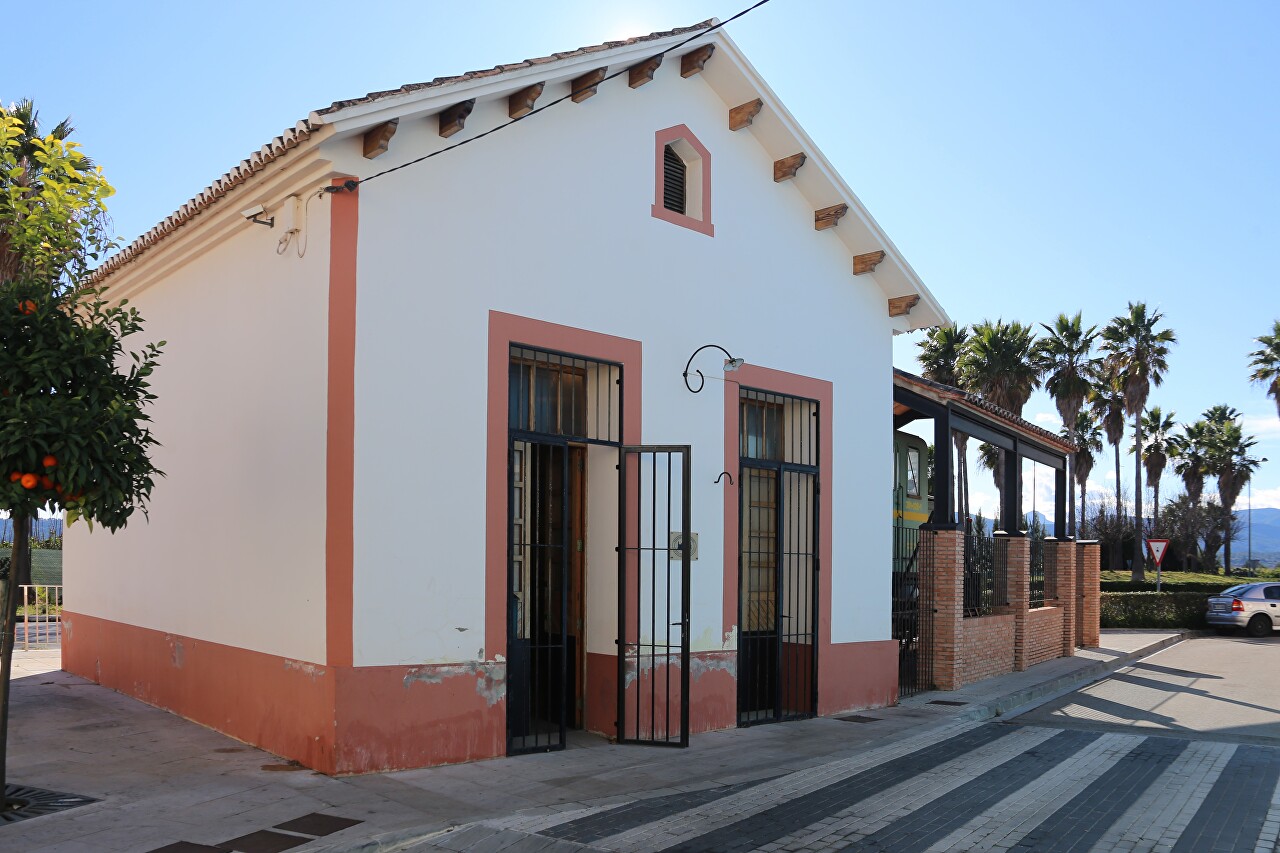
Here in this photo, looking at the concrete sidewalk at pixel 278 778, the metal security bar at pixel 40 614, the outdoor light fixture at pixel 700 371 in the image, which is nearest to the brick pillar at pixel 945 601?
the concrete sidewalk at pixel 278 778

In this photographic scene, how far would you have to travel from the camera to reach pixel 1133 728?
12.0 meters

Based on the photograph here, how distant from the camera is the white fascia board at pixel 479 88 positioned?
7.55m

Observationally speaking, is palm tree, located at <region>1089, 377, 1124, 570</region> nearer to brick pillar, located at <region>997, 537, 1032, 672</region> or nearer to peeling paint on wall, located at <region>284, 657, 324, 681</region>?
brick pillar, located at <region>997, 537, 1032, 672</region>

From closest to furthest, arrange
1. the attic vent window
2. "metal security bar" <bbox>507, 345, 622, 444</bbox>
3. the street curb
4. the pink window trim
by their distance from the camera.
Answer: "metal security bar" <bbox>507, 345, 622, 444</bbox>, the pink window trim, the attic vent window, the street curb

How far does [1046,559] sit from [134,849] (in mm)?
18091

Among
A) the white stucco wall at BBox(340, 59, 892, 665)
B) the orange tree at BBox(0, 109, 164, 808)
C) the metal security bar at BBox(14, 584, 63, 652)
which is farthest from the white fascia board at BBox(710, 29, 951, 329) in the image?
the metal security bar at BBox(14, 584, 63, 652)

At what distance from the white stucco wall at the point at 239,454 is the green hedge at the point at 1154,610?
25936mm

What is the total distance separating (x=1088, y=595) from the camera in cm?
2214

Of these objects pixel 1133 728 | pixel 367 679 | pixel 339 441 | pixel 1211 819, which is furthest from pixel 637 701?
pixel 1133 728

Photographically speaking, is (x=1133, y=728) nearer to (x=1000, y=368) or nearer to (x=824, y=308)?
(x=824, y=308)

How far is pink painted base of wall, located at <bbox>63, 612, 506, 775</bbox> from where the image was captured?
7.70 m

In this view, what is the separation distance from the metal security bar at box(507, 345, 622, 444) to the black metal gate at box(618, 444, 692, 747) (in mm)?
389

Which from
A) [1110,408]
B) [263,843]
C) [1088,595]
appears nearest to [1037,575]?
[1088,595]

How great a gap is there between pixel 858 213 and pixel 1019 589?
26.5 ft
